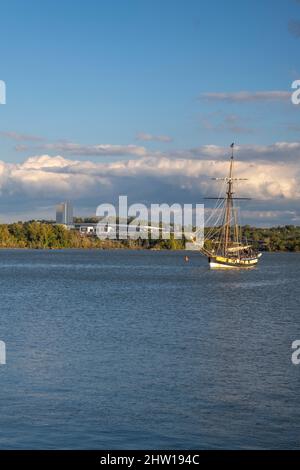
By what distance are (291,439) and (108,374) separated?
30.6 feet

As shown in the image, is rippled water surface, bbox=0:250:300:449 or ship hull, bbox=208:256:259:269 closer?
rippled water surface, bbox=0:250:300:449

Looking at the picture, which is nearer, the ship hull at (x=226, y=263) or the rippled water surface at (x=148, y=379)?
the rippled water surface at (x=148, y=379)

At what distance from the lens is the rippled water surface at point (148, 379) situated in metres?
20.6

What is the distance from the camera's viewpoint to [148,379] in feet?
89.6

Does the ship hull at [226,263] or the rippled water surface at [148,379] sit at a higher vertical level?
the ship hull at [226,263]

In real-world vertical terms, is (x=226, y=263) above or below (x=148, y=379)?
above

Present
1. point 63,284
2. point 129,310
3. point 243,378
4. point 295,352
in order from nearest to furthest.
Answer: point 243,378, point 295,352, point 129,310, point 63,284

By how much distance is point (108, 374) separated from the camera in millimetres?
28094

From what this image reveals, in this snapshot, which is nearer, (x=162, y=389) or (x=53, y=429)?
(x=53, y=429)

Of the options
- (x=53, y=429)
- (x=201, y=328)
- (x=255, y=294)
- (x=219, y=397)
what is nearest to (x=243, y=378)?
(x=219, y=397)

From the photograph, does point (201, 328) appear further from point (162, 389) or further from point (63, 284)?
point (63, 284)

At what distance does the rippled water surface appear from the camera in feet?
67.6

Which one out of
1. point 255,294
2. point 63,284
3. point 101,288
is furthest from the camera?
point 63,284

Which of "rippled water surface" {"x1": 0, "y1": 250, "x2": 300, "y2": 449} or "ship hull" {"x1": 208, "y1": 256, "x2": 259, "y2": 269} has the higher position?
"ship hull" {"x1": 208, "y1": 256, "x2": 259, "y2": 269}
